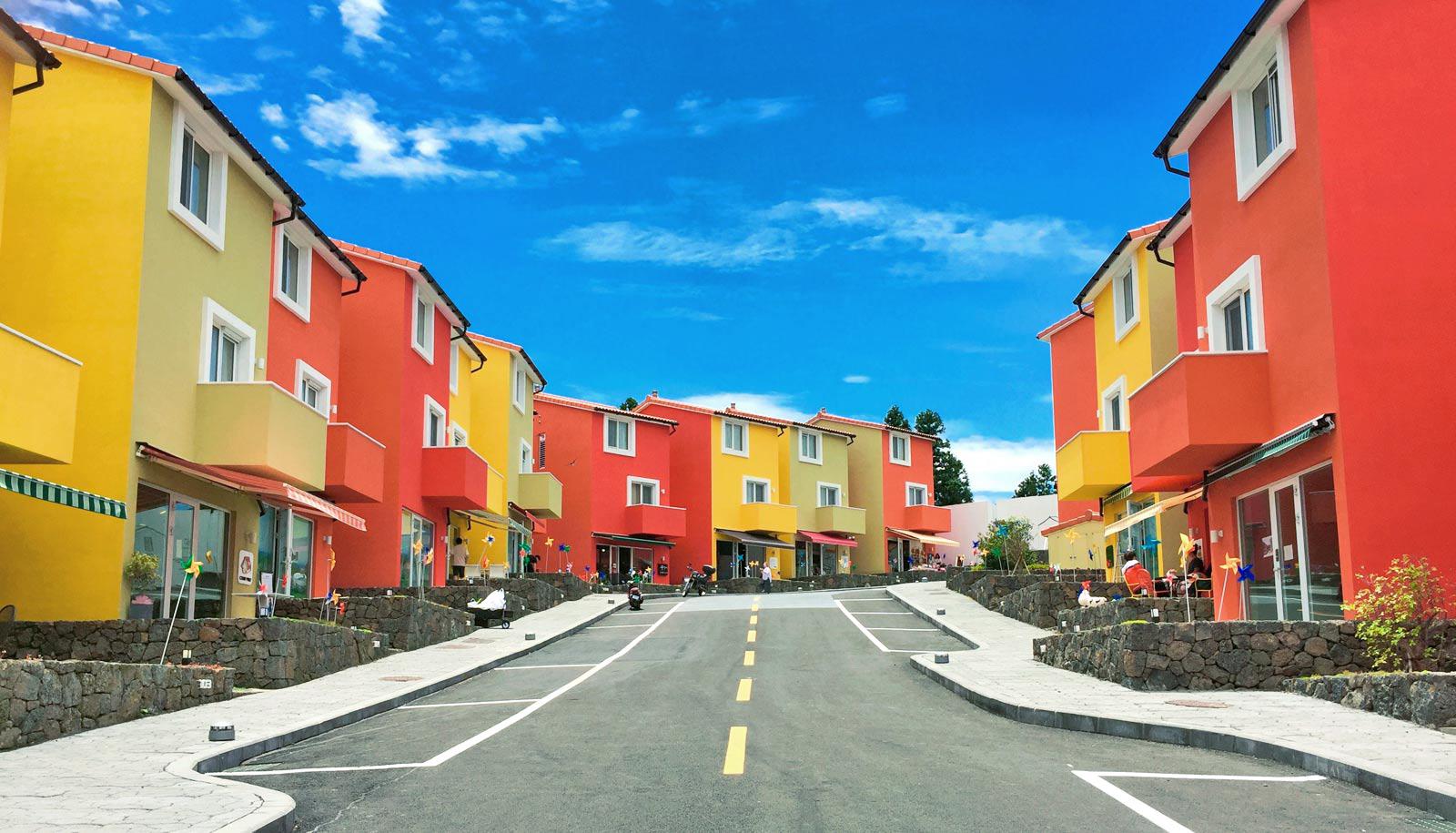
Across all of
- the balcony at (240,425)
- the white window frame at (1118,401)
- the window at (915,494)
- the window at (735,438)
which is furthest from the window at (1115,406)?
the window at (915,494)

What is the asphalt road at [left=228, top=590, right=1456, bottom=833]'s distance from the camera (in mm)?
8344

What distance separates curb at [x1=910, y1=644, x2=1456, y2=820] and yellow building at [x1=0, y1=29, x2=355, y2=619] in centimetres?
1251

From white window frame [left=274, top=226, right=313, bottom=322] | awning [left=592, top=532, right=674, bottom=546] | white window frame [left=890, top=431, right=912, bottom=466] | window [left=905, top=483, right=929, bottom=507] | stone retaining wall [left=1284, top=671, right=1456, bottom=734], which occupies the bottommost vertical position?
stone retaining wall [left=1284, top=671, right=1456, bottom=734]

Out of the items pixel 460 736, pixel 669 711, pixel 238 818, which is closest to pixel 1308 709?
pixel 669 711

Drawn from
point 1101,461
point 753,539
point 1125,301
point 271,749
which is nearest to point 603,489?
point 753,539

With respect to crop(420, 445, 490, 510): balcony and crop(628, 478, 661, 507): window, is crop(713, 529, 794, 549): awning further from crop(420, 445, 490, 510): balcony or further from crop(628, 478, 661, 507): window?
crop(420, 445, 490, 510): balcony

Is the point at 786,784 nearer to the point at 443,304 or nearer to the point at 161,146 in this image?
the point at 161,146

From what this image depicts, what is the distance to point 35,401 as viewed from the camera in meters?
15.0

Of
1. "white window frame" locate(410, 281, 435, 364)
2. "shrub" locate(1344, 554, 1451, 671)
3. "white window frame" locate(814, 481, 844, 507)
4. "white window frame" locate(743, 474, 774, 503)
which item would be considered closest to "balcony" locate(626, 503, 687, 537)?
"white window frame" locate(743, 474, 774, 503)

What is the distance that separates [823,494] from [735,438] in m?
7.22

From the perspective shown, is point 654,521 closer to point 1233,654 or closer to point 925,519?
point 925,519

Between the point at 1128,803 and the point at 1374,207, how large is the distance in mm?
10983

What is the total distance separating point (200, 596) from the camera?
69.5 ft

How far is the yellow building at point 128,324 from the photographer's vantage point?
58.5ft
